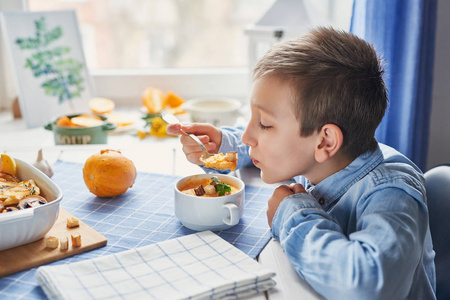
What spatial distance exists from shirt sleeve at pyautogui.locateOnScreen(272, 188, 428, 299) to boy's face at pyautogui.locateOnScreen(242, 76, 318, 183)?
0.11 metres

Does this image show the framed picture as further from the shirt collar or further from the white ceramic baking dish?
the shirt collar

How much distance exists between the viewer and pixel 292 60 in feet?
2.78

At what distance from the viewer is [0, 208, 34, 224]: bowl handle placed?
0.73m

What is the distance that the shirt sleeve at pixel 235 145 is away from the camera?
118 centimetres

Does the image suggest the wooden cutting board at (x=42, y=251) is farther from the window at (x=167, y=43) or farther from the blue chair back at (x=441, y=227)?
the window at (x=167, y=43)

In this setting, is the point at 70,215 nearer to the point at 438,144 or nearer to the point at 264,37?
the point at 264,37

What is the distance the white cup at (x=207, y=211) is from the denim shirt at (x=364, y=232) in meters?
0.08

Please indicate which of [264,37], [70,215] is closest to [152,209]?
[70,215]

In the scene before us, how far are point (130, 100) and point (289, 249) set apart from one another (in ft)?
4.82

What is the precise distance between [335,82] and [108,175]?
496 millimetres

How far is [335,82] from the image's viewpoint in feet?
2.72

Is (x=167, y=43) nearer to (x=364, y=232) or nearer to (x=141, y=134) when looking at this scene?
(x=141, y=134)

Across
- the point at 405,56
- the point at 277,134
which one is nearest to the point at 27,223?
the point at 277,134

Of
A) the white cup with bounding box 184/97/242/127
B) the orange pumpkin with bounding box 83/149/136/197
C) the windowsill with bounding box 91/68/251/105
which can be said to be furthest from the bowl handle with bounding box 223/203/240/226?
the windowsill with bounding box 91/68/251/105
